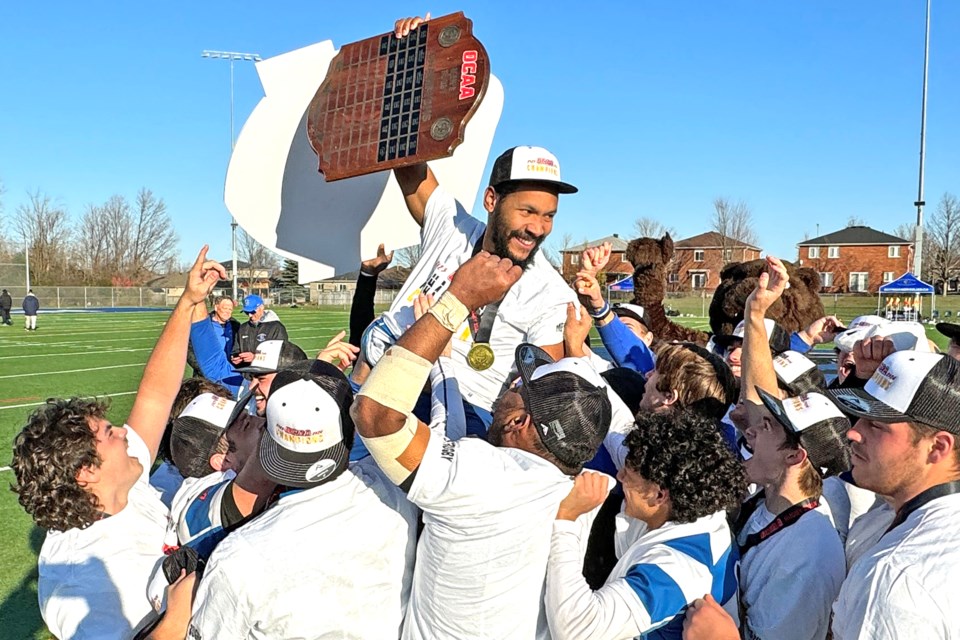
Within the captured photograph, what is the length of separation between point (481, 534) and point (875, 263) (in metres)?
76.3

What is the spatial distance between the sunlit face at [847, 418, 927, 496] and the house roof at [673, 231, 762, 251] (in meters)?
57.9

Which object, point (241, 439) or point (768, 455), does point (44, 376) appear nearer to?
point (241, 439)

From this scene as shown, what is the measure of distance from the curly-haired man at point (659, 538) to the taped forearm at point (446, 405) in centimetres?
48

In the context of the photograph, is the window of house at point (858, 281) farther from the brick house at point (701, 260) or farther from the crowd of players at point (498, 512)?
the crowd of players at point (498, 512)

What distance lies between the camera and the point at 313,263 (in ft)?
14.0

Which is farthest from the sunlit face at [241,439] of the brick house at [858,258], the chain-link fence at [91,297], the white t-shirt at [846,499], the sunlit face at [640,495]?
the brick house at [858,258]

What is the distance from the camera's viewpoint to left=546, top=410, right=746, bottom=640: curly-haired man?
7.36 feet

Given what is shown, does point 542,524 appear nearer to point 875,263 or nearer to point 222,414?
point 222,414

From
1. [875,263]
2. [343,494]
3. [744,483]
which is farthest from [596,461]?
[875,263]

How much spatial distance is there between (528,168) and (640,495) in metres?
1.46

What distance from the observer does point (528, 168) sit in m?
3.25

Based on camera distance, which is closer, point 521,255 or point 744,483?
point 744,483

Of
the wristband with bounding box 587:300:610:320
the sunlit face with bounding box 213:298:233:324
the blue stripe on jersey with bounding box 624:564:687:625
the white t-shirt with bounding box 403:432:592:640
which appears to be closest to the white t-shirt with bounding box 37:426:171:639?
the white t-shirt with bounding box 403:432:592:640

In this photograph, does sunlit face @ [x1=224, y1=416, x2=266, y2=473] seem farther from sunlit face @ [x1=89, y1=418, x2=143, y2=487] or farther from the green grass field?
the green grass field
